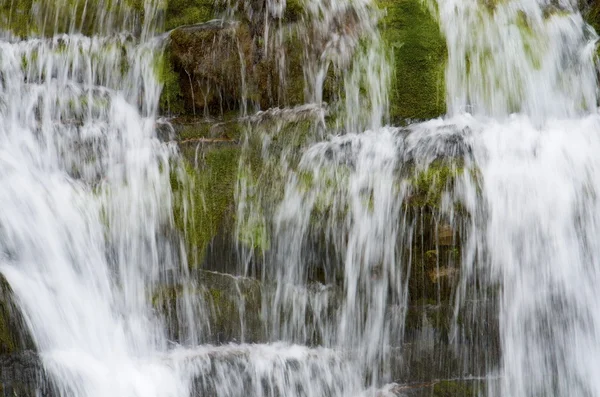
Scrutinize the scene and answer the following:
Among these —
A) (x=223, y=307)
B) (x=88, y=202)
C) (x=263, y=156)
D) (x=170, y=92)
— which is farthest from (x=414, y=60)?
(x=88, y=202)

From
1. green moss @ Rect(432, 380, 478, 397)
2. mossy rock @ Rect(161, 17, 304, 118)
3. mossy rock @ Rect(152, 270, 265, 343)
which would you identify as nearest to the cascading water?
mossy rock @ Rect(152, 270, 265, 343)

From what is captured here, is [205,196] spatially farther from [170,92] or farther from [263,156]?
[170,92]

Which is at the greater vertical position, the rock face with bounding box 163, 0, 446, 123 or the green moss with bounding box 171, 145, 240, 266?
the rock face with bounding box 163, 0, 446, 123

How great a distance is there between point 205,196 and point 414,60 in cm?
218

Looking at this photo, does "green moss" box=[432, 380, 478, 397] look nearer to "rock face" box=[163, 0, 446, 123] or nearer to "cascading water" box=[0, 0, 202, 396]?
"cascading water" box=[0, 0, 202, 396]

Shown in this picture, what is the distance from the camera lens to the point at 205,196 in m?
5.70

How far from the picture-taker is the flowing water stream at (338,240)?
507cm

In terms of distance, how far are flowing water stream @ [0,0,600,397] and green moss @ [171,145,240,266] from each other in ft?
0.30

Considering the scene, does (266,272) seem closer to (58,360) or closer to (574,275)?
(58,360)

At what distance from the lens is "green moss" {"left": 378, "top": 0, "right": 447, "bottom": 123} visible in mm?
6000

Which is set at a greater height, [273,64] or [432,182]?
[273,64]

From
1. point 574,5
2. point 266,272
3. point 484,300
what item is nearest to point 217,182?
point 266,272

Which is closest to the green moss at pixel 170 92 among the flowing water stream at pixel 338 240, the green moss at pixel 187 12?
the flowing water stream at pixel 338 240

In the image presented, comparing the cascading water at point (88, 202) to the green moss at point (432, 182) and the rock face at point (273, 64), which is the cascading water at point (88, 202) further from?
the green moss at point (432, 182)
